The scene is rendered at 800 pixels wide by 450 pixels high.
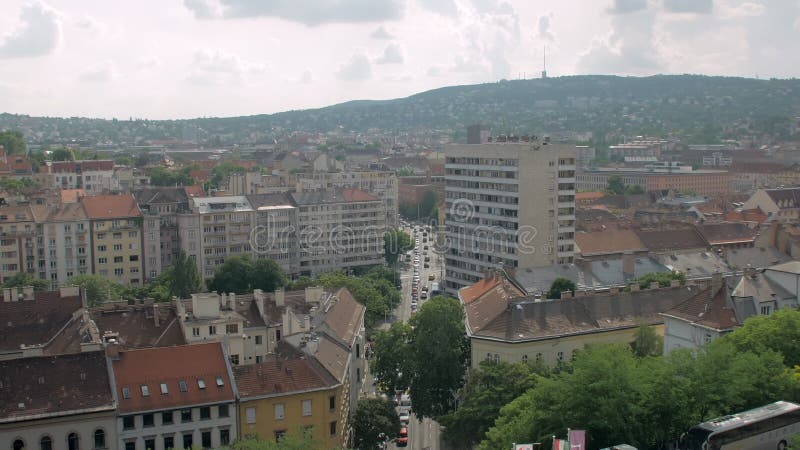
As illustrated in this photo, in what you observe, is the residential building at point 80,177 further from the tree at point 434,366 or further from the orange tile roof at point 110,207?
the tree at point 434,366

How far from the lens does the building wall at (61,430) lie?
144ft

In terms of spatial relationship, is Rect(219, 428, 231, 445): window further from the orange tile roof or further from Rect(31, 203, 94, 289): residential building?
the orange tile roof

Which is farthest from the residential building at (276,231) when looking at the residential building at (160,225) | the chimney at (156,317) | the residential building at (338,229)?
A: the chimney at (156,317)

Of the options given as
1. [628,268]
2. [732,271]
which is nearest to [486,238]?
[628,268]

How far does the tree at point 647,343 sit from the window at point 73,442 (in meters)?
35.2

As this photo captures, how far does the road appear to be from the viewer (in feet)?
195

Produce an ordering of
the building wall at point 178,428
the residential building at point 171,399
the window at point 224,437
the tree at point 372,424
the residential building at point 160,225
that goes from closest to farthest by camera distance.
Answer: the building wall at point 178,428
the residential building at point 171,399
the window at point 224,437
the tree at point 372,424
the residential building at point 160,225

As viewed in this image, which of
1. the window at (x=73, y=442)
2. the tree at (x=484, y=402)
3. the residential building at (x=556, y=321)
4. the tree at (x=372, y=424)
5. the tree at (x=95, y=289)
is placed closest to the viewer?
the window at (x=73, y=442)

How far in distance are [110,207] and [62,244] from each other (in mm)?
7745

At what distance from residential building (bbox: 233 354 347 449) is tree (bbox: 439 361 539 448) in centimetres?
668

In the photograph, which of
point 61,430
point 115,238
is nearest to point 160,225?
point 115,238

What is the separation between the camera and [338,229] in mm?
128875

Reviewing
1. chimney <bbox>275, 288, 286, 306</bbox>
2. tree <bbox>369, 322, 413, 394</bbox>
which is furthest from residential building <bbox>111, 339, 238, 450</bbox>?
chimney <bbox>275, 288, 286, 306</bbox>

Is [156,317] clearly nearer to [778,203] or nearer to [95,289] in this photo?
[95,289]
